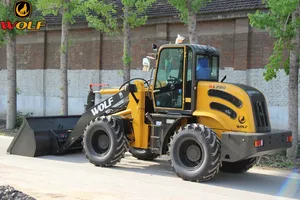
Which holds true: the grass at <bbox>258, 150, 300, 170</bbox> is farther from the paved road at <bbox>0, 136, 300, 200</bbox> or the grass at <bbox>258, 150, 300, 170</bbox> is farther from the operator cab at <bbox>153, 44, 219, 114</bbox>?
the operator cab at <bbox>153, 44, 219, 114</bbox>

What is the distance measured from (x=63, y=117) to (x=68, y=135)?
35.4 inches

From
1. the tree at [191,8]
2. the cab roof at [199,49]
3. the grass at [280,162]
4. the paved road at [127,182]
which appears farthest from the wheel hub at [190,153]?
the tree at [191,8]

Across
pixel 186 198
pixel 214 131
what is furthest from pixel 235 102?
pixel 186 198

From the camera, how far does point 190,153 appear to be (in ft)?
28.6

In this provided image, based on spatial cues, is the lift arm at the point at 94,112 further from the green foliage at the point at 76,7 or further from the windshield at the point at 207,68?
the green foliage at the point at 76,7

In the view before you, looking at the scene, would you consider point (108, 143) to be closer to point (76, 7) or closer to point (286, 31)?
point (286, 31)

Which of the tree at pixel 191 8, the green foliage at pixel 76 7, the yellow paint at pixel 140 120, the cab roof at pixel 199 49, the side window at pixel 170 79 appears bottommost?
the yellow paint at pixel 140 120

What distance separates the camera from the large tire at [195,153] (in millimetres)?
8211

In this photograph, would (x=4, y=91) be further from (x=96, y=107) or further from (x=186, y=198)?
(x=186, y=198)

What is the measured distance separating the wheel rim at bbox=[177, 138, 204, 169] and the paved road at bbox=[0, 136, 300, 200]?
39 cm

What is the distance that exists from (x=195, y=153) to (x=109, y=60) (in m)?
11.3

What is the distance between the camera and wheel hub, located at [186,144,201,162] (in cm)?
859

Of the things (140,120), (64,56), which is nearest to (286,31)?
(140,120)

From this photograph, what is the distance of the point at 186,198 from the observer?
718 centimetres
